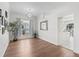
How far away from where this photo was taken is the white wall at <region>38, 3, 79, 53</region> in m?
3.12

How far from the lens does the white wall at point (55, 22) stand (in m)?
3.12

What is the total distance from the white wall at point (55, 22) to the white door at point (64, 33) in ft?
0.70

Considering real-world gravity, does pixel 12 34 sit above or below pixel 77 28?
below

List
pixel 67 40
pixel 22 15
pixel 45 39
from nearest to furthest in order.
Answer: pixel 67 40 < pixel 22 15 < pixel 45 39

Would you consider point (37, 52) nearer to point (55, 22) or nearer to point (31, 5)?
point (31, 5)

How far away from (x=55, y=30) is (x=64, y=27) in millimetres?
575

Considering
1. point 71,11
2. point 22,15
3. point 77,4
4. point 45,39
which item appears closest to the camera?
point 77,4

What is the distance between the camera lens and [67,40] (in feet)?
13.4

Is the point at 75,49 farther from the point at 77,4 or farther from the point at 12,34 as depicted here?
the point at 12,34

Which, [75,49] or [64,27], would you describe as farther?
[64,27]

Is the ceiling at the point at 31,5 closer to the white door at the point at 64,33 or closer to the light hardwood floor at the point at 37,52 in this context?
the white door at the point at 64,33

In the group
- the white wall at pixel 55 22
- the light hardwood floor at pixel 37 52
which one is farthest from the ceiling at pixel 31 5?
the light hardwood floor at pixel 37 52

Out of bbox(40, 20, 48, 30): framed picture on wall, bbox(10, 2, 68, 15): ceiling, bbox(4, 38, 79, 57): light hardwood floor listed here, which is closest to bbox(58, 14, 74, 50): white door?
bbox(4, 38, 79, 57): light hardwood floor

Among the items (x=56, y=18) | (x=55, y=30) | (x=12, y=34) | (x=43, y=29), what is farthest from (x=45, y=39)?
(x=12, y=34)
